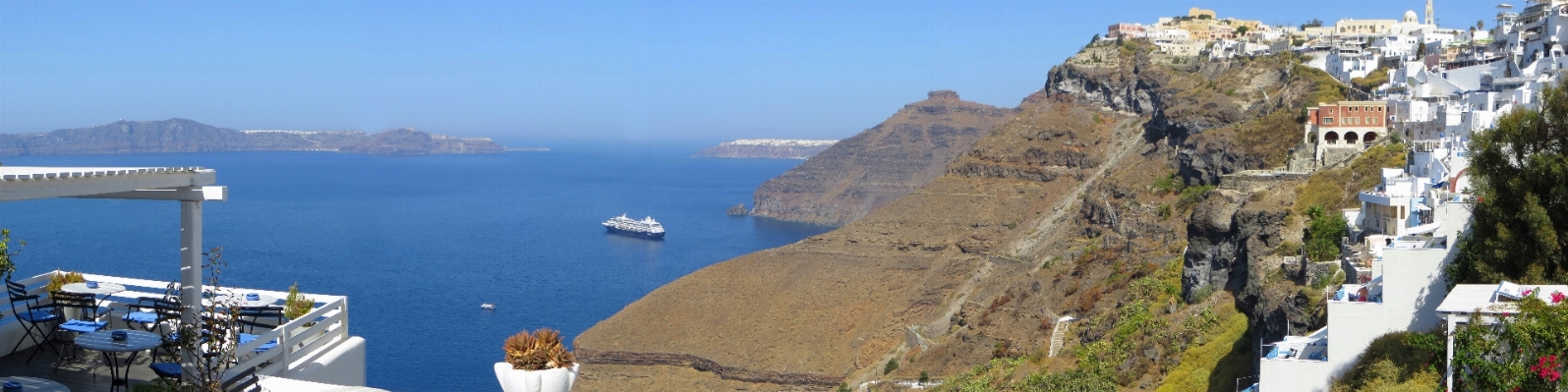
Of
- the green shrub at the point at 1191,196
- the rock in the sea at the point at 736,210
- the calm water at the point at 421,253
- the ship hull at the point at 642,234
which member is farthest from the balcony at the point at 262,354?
the rock in the sea at the point at 736,210

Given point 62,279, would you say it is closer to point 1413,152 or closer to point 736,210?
point 1413,152

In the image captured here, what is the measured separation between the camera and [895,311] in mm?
55812

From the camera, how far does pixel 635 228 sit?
133 metres

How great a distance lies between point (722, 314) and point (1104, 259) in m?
17.0

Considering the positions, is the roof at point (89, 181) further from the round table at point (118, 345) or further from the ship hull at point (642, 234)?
the ship hull at point (642, 234)

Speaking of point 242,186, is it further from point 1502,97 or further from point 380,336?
point 1502,97

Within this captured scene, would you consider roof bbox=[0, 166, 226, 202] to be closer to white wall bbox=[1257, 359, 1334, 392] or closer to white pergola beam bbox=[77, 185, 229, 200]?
white pergola beam bbox=[77, 185, 229, 200]

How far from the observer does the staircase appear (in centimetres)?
3716

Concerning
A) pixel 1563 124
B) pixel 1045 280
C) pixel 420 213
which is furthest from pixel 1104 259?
pixel 420 213

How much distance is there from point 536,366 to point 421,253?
9895 centimetres

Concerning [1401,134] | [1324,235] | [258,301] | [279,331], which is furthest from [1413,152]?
[279,331]

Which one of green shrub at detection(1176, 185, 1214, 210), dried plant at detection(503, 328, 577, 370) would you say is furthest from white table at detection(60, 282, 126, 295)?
green shrub at detection(1176, 185, 1214, 210)

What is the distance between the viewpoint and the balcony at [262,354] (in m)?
9.36

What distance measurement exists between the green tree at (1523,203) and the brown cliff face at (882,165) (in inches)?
5601
